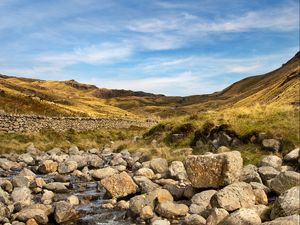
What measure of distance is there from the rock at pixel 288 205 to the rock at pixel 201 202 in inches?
106

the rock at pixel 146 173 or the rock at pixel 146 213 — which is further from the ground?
the rock at pixel 146 173

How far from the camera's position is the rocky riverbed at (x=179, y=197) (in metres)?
14.2

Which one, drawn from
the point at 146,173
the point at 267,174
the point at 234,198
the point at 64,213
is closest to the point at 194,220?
the point at 234,198

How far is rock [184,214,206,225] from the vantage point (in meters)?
14.4

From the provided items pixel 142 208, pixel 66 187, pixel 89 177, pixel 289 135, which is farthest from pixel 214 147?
pixel 142 208

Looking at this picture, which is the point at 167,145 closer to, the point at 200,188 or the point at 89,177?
the point at 89,177

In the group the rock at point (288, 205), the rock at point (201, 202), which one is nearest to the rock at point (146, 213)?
the rock at point (201, 202)

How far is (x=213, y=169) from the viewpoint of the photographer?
58.6 ft

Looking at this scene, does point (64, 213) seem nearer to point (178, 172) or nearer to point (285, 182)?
point (178, 172)

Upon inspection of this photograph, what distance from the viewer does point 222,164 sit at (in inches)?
702

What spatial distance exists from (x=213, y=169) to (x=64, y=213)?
6.29 meters

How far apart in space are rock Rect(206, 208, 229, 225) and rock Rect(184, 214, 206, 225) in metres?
0.26

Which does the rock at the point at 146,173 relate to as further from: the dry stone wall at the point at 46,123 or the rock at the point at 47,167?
the dry stone wall at the point at 46,123

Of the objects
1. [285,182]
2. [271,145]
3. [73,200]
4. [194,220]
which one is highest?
→ [271,145]
